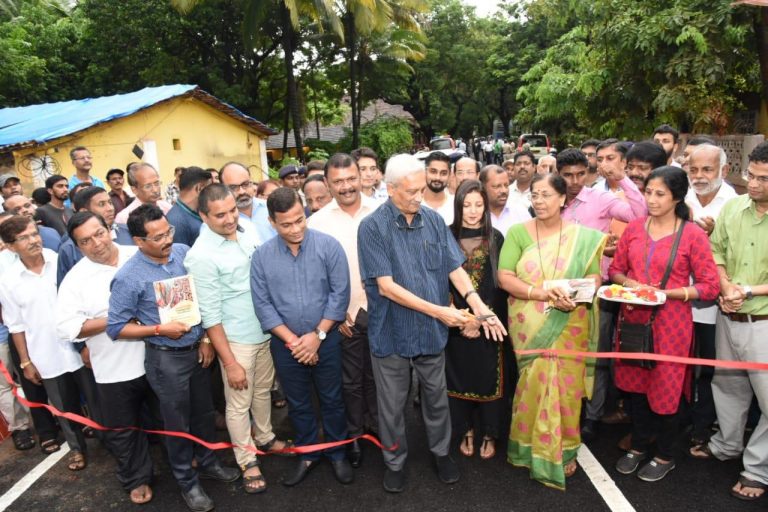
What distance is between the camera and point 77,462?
159 inches

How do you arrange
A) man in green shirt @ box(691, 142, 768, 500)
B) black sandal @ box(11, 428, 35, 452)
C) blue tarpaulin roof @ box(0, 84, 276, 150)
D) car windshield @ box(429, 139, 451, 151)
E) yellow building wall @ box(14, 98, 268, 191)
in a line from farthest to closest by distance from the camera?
car windshield @ box(429, 139, 451, 151) → yellow building wall @ box(14, 98, 268, 191) → blue tarpaulin roof @ box(0, 84, 276, 150) → black sandal @ box(11, 428, 35, 452) → man in green shirt @ box(691, 142, 768, 500)

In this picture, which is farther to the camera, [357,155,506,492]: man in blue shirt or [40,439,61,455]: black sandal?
[40,439,61,455]: black sandal

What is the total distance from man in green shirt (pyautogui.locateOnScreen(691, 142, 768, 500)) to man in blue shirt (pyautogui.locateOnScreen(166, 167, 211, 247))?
3787 millimetres

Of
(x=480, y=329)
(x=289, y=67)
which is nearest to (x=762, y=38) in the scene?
(x=480, y=329)

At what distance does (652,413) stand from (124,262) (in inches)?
143

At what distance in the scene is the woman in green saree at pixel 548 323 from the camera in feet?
11.0

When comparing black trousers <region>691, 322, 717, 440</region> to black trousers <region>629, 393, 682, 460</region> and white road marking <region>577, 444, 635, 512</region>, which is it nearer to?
black trousers <region>629, 393, 682, 460</region>

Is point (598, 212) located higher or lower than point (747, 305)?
higher

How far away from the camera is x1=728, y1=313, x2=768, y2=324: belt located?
126 inches

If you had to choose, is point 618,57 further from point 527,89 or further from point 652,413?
point 652,413

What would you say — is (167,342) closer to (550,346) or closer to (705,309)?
(550,346)

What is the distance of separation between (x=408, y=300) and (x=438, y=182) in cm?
172

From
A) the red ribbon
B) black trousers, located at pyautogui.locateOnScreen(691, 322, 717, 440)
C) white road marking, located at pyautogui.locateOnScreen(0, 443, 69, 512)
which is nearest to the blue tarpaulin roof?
the red ribbon

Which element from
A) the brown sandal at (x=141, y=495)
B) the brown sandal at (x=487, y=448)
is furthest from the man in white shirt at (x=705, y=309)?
the brown sandal at (x=141, y=495)
